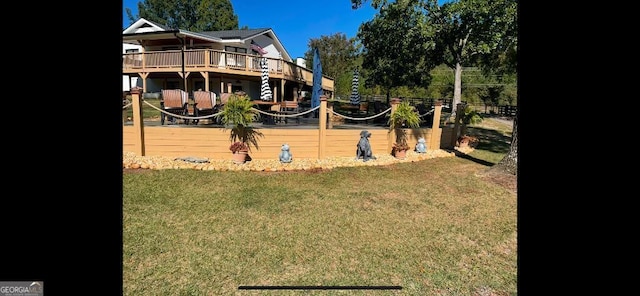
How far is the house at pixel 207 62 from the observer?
19625 mm

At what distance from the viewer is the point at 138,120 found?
7.63 metres

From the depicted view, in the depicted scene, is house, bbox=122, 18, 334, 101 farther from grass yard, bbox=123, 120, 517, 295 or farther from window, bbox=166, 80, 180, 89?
grass yard, bbox=123, 120, 517, 295

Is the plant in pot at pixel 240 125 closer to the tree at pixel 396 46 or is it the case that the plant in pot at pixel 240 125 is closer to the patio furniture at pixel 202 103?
the patio furniture at pixel 202 103

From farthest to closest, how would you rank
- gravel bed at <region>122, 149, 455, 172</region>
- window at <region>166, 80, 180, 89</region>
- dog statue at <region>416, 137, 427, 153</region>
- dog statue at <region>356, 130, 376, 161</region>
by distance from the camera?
1. window at <region>166, 80, 180, 89</region>
2. dog statue at <region>416, 137, 427, 153</region>
3. dog statue at <region>356, 130, 376, 161</region>
4. gravel bed at <region>122, 149, 455, 172</region>

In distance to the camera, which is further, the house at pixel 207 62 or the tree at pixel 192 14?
the tree at pixel 192 14

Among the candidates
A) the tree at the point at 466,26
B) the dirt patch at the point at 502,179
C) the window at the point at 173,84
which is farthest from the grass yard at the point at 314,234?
the window at the point at 173,84

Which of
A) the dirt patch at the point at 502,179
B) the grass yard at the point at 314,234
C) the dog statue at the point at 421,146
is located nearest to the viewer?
the grass yard at the point at 314,234

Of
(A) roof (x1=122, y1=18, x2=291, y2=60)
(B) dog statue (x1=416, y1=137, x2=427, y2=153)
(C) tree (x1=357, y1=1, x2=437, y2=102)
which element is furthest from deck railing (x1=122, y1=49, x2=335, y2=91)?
(B) dog statue (x1=416, y1=137, x2=427, y2=153)

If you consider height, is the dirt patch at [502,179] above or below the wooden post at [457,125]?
below

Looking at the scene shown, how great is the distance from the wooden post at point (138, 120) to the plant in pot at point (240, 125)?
174 cm

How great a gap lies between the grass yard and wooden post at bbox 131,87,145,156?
4.41ft

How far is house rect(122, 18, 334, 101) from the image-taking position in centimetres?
1962

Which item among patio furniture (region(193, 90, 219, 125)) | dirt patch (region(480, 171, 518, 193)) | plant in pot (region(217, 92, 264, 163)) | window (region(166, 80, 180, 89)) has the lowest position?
dirt patch (region(480, 171, 518, 193))
